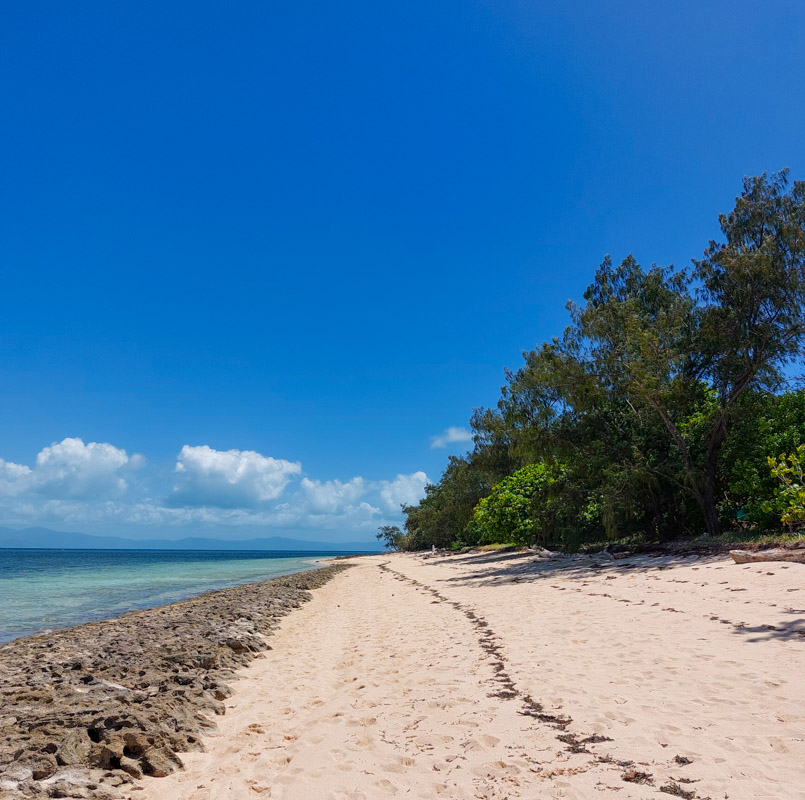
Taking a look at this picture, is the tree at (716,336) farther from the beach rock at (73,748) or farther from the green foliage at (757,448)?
the beach rock at (73,748)

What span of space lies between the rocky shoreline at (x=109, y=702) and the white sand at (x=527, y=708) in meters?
0.36

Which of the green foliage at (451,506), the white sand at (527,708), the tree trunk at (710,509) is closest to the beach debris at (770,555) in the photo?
the white sand at (527,708)

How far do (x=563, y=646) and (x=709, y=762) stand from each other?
14.0ft

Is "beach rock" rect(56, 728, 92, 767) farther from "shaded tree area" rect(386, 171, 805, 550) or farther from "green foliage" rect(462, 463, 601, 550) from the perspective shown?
"green foliage" rect(462, 463, 601, 550)

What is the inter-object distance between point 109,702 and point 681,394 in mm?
A: 21791

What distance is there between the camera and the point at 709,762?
405 cm

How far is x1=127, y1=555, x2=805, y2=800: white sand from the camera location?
13.6 feet

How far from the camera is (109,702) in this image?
6441 mm

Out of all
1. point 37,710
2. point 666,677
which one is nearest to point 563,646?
point 666,677

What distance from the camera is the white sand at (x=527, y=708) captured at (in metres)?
4.16

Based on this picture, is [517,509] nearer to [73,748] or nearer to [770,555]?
[770,555]

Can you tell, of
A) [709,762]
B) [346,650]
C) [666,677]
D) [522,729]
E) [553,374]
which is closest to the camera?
[709,762]

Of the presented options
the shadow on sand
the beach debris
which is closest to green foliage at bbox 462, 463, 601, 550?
the shadow on sand

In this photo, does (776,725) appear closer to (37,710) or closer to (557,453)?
(37,710)
